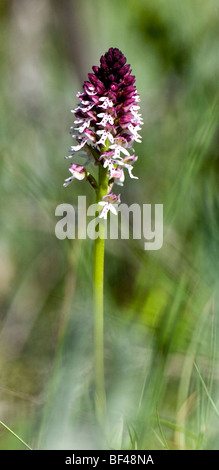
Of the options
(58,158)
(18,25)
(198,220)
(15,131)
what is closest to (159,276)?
(198,220)

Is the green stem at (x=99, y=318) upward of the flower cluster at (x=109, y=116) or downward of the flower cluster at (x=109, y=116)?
downward

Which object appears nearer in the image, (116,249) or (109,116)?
(109,116)

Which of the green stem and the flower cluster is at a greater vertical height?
the flower cluster

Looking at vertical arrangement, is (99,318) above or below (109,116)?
below

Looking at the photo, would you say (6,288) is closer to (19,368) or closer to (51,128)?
(19,368)
